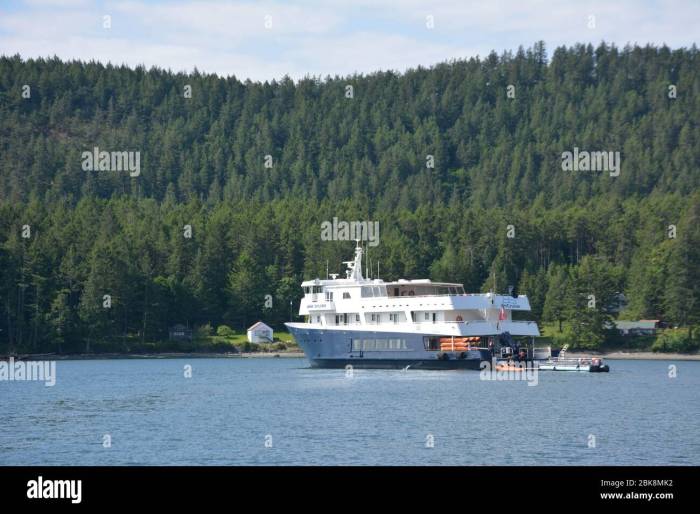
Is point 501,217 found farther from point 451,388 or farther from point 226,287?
point 451,388

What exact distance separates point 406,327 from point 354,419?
87.0 ft

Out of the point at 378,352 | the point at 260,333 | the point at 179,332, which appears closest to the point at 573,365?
the point at 378,352

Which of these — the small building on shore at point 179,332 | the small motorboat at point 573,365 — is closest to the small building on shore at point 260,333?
the small building on shore at point 179,332

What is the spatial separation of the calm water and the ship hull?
4.29 feet

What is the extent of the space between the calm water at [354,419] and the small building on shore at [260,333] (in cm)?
3577

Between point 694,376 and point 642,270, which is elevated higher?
point 642,270

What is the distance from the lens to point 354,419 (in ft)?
143

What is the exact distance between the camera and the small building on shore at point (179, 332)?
354 feet

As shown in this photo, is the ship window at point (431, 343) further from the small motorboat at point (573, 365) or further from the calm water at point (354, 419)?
the small motorboat at point (573, 365)

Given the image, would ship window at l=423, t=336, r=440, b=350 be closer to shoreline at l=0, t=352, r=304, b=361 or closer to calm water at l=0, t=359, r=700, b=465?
calm water at l=0, t=359, r=700, b=465

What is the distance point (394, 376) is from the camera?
212 feet
